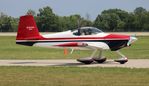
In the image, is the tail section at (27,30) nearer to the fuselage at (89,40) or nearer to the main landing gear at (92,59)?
the fuselage at (89,40)

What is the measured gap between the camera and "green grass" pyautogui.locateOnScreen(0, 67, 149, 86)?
14101 mm

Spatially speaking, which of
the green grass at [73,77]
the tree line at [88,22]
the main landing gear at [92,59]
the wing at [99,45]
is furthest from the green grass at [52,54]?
the tree line at [88,22]

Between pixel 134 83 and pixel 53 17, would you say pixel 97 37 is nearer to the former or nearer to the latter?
pixel 134 83

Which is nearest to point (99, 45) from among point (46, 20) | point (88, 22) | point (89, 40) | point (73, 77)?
point (89, 40)

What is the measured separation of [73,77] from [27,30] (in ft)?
27.9

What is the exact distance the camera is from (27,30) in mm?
23641

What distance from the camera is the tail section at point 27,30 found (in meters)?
23.5

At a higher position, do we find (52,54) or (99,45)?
(99,45)

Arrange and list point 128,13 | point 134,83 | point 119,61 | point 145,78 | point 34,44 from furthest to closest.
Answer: point 128,13 < point 34,44 < point 119,61 < point 145,78 < point 134,83

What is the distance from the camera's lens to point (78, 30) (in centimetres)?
2277

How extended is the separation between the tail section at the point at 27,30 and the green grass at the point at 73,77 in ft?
16.1

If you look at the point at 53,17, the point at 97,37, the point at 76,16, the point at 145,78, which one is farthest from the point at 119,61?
the point at 76,16

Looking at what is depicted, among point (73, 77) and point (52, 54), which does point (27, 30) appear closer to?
point (52, 54)

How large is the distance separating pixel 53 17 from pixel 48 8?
7417 mm
